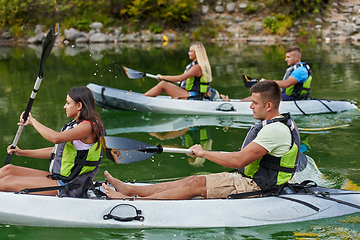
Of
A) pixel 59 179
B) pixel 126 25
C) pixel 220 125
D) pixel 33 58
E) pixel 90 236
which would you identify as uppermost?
pixel 126 25

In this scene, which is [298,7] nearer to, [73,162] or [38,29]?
[38,29]

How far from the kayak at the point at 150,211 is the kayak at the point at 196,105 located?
391 centimetres

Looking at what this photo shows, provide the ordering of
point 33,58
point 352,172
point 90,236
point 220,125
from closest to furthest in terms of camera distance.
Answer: point 90,236 < point 352,172 < point 220,125 < point 33,58

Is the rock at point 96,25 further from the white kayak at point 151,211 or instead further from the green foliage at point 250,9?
the white kayak at point 151,211

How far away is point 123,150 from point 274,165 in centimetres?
123

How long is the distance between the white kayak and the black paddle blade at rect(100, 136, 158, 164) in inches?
13.9

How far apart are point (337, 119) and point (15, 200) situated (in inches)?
209

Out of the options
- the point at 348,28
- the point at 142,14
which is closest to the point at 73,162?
the point at 348,28

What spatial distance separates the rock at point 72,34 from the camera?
75.7 feet

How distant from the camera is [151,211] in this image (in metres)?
3.37

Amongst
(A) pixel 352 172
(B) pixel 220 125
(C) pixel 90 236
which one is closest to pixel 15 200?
(C) pixel 90 236

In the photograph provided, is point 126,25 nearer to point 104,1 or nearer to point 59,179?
point 104,1

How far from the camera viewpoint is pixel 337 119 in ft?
22.6

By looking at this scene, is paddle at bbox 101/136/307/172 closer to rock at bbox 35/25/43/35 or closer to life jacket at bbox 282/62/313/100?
life jacket at bbox 282/62/313/100
